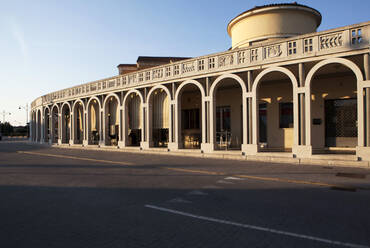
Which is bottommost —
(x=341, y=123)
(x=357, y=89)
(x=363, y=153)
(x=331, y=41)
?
(x=363, y=153)

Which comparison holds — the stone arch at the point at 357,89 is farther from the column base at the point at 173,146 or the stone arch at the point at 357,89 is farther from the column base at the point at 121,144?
the column base at the point at 121,144

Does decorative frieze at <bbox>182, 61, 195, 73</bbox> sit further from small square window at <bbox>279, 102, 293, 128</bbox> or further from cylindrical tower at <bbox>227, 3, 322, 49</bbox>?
small square window at <bbox>279, 102, 293, 128</bbox>

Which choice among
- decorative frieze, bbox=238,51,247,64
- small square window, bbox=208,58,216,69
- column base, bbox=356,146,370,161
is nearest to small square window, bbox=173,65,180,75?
small square window, bbox=208,58,216,69

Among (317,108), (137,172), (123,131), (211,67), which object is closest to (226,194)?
(137,172)

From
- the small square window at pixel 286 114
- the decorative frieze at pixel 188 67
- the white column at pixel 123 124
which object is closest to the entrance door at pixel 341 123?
the small square window at pixel 286 114

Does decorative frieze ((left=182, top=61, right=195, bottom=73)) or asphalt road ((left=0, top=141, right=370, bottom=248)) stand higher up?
decorative frieze ((left=182, top=61, right=195, bottom=73))

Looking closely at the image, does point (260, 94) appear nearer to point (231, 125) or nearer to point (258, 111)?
point (231, 125)

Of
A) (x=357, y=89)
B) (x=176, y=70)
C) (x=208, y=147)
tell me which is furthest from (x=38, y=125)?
(x=357, y=89)

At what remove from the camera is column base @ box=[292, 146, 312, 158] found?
39.0 feet

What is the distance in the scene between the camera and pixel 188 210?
5.29 meters

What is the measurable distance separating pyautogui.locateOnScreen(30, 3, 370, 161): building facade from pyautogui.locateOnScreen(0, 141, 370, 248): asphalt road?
4.70 meters

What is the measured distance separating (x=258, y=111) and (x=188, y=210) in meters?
9.95

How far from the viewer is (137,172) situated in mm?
10016

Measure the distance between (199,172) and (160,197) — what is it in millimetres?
3681
